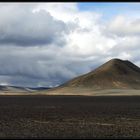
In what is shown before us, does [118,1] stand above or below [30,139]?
Result: above

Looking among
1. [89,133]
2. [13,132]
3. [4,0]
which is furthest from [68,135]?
[4,0]

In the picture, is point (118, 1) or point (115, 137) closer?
point (118, 1)

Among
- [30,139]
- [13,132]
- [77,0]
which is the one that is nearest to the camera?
[77,0]

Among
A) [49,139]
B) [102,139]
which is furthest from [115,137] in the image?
[49,139]

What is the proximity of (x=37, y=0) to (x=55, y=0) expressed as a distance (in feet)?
1.56

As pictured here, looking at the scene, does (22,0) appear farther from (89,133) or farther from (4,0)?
(89,133)

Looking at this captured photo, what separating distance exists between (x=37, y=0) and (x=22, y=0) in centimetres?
40

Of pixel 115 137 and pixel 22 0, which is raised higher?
pixel 22 0

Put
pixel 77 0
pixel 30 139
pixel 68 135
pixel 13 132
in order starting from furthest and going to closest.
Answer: pixel 13 132
pixel 68 135
pixel 30 139
pixel 77 0

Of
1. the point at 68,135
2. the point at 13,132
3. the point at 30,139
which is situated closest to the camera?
the point at 30,139

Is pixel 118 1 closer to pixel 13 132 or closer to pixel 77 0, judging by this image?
pixel 77 0

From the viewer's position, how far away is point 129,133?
84.1ft

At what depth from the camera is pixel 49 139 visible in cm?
2212

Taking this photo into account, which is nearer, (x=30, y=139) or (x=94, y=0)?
(x=94, y=0)
